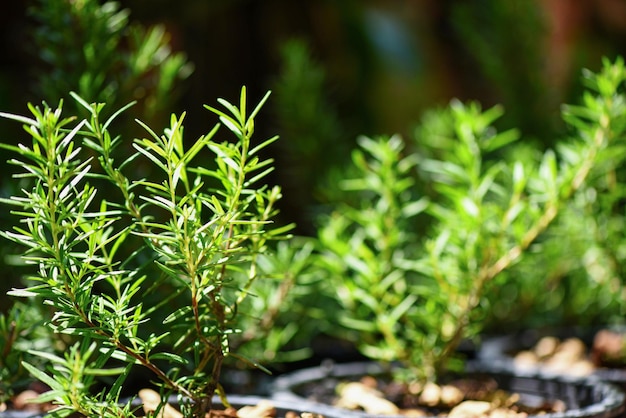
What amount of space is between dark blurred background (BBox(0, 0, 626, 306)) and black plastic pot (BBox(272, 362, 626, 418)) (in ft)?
0.61

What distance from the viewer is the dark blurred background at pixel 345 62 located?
2.48 ft

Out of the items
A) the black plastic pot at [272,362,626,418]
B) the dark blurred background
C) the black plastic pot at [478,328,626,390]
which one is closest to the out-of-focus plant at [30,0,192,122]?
the dark blurred background

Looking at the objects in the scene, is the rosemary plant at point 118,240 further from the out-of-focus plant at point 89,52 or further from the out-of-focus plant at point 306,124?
the out-of-focus plant at point 306,124

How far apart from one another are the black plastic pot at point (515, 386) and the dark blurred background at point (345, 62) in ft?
0.61

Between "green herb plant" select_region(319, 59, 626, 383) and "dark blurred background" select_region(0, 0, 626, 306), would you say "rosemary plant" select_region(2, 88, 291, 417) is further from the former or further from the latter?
"dark blurred background" select_region(0, 0, 626, 306)

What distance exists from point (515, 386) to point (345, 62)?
77cm

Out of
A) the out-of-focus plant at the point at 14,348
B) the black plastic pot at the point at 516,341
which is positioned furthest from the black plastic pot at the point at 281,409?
the black plastic pot at the point at 516,341

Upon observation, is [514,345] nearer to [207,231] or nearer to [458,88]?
[207,231]

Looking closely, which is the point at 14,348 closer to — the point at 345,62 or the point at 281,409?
the point at 281,409

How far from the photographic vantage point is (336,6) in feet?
3.90

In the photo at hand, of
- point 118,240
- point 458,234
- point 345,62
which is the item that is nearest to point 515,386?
point 458,234

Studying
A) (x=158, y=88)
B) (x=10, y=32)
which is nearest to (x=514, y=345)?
(x=158, y=88)

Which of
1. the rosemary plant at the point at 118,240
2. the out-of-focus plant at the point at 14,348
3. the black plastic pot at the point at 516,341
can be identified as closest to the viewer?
the rosemary plant at the point at 118,240

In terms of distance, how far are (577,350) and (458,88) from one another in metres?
0.69
